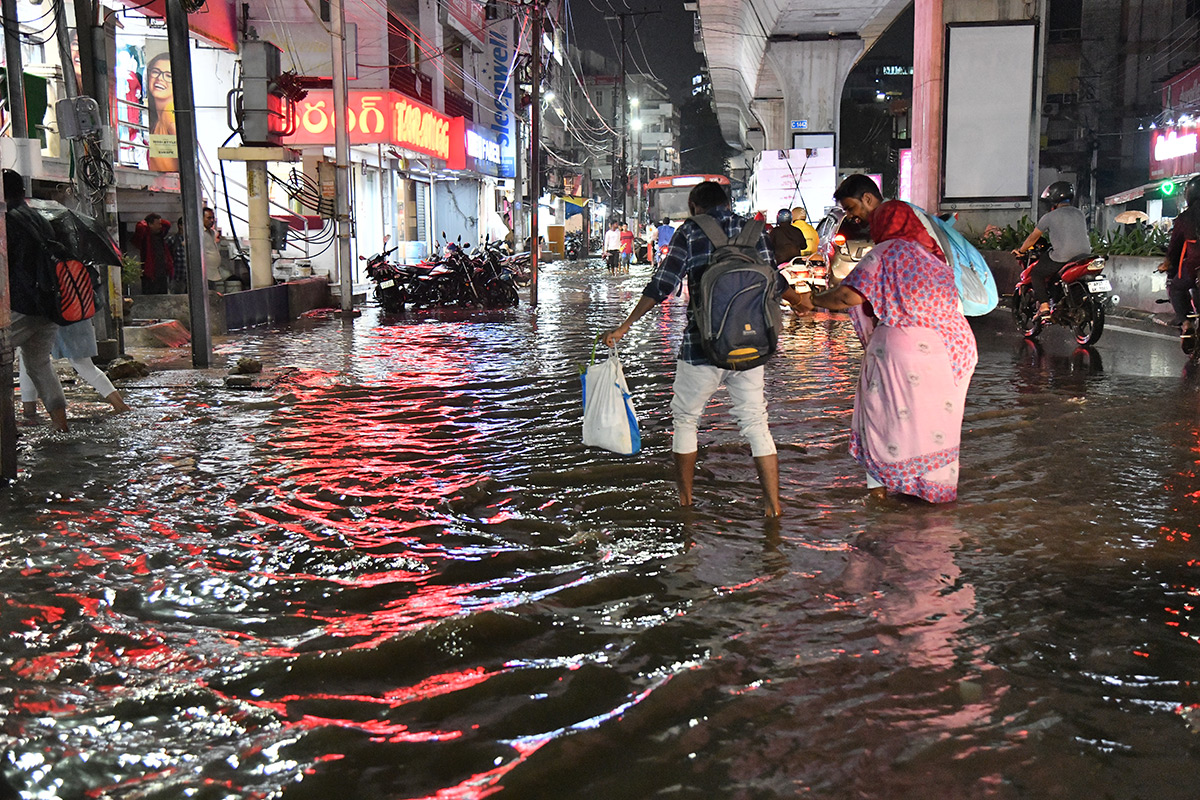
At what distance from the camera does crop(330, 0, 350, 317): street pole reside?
19.7 metres

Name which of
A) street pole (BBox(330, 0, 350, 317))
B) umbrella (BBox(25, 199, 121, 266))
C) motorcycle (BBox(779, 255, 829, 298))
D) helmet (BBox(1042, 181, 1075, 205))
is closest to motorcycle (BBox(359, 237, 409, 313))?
street pole (BBox(330, 0, 350, 317))

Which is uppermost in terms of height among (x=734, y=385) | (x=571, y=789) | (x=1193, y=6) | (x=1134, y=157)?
(x=1193, y=6)

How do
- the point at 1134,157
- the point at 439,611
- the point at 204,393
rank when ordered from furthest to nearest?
1. the point at 1134,157
2. the point at 204,393
3. the point at 439,611

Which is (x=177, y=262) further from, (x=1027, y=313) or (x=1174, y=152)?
(x=1174, y=152)

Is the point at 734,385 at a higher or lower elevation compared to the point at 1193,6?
lower

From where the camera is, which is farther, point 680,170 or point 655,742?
point 680,170

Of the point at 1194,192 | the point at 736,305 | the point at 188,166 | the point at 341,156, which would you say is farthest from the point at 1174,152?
the point at 736,305

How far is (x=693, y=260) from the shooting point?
17.6 feet

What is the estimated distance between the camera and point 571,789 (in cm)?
294

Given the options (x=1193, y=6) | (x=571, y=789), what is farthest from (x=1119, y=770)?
(x=1193, y=6)

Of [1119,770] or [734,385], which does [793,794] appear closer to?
[1119,770]

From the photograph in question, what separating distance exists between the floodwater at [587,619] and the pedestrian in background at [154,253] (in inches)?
407

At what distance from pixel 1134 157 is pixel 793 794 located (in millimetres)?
53901

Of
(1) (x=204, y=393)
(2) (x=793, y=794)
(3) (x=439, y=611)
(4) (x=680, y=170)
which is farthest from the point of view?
(4) (x=680, y=170)
